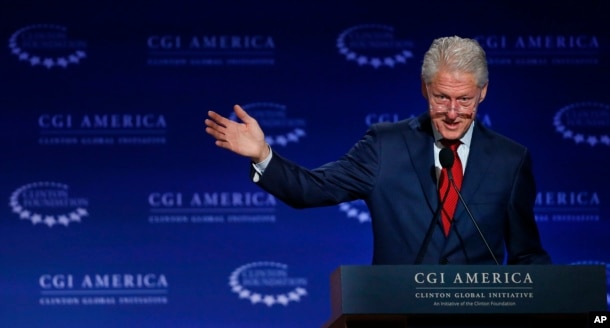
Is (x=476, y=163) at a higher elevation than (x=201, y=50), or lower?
lower

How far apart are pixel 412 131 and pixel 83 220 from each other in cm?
278

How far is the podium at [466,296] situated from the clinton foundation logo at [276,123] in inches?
125

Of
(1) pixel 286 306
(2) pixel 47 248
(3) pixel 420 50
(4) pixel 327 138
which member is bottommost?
(1) pixel 286 306

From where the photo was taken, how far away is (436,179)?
3.51 m

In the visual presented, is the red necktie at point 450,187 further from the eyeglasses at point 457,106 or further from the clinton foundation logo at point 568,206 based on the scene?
the clinton foundation logo at point 568,206

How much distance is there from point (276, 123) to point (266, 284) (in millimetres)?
799

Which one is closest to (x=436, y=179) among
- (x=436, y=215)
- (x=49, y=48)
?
(x=436, y=215)

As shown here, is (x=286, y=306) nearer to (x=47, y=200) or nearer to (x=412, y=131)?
(x=47, y=200)

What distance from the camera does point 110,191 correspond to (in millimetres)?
6023

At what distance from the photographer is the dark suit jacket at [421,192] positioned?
11.2ft

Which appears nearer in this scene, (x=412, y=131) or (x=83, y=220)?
(x=412, y=131)

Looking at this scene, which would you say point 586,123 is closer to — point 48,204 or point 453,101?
point 48,204

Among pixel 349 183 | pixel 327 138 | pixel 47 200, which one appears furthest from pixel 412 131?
pixel 47 200

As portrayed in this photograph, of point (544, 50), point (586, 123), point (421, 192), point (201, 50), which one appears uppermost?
point (201, 50)
